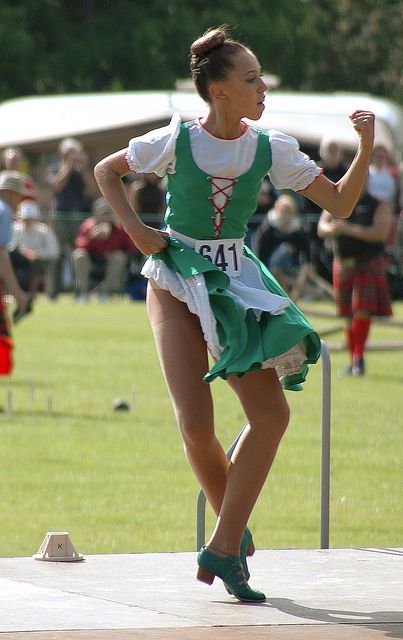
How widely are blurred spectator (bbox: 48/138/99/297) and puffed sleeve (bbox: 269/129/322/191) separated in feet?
60.5

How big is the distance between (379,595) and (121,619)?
98 centimetres

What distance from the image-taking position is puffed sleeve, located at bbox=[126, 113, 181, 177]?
534 centimetres

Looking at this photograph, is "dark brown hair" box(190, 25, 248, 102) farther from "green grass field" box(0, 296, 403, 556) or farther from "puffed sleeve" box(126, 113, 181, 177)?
"green grass field" box(0, 296, 403, 556)

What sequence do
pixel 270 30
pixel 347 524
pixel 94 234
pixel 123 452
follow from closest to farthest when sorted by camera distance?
pixel 347 524
pixel 123 452
pixel 94 234
pixel 270 30

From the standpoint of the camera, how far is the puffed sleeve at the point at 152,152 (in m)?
5.34

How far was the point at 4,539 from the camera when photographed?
7.56 m

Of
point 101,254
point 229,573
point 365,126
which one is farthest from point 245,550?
point 101,254

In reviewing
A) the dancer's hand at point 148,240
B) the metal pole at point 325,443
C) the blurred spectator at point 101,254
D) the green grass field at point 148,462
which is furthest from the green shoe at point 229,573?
the blurred spectator at point 101,254

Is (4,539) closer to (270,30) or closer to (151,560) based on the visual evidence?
(151,560)

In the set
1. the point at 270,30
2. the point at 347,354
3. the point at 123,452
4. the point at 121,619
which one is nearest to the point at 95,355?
the point at 347,354

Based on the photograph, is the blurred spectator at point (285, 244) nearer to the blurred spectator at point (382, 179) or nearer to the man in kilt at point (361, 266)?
the blurred spectator at point (382, 179)

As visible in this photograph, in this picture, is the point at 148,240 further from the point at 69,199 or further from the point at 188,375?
the point at 69,199

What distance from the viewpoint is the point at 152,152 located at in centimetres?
534

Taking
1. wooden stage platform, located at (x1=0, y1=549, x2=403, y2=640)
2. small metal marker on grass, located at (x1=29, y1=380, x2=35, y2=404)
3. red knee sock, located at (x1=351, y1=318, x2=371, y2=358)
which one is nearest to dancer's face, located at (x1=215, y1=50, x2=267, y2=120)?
wooden stage platform, located at (x1=0, y1=549, x2=403, y2=640)
